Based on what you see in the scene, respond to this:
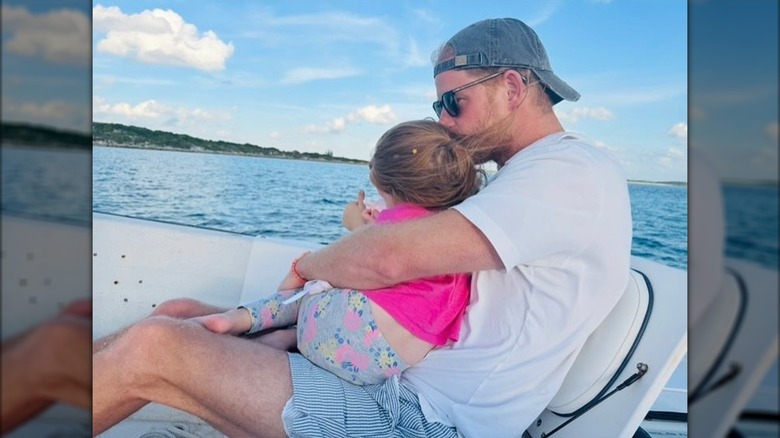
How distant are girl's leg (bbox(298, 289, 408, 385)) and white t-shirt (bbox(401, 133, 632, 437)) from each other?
0.27ft

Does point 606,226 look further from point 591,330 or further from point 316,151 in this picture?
point 316,151

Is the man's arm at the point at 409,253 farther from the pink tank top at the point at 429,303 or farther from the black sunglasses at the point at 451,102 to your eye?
the black sunglasses at the point at 451,102

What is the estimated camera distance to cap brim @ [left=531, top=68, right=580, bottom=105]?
1.47 metres

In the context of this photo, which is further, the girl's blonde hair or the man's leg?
the girl's blonde hair

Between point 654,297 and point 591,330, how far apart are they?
0.17m

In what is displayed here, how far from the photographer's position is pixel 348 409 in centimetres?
134

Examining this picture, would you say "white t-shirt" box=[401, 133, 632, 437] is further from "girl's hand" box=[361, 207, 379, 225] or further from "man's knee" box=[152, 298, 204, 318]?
"man's knee" box=[152, 298, 204, 318]

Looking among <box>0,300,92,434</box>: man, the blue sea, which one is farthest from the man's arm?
<box>0,300,92,434</box>: man

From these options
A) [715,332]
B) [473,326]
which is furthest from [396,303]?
[715,332]

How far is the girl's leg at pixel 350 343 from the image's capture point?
1.38m

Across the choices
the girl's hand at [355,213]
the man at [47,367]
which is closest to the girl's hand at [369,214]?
the girl's hand at [355,213]

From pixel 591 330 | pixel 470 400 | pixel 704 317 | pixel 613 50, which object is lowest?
pixel 470 400

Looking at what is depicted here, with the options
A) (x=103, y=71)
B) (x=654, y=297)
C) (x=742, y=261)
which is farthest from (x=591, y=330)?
(x=103, y=71)

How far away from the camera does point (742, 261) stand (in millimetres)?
778
